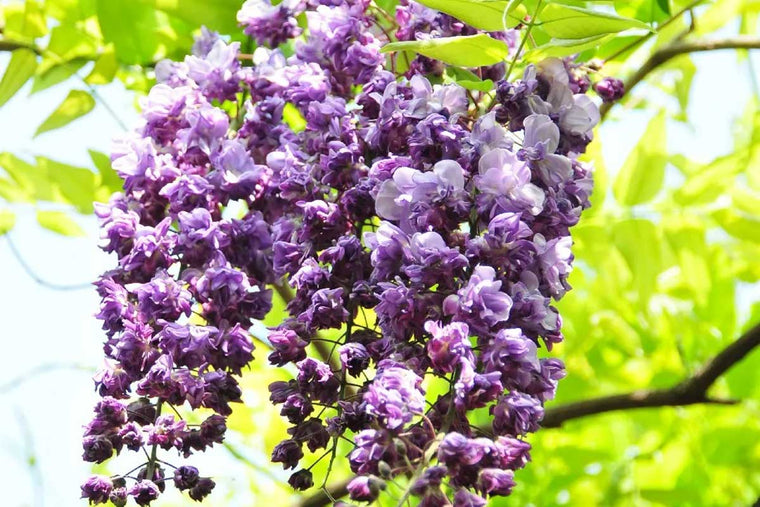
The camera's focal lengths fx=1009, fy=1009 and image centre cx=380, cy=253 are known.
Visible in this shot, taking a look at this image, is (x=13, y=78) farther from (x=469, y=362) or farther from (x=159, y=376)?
(x=469, y=362)

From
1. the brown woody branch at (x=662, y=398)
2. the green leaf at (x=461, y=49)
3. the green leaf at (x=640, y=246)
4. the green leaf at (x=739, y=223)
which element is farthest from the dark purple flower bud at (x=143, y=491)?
the green leaf at (x=739, y=223)

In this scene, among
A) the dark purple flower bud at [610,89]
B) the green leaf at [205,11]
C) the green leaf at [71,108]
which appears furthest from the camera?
the green leaf at [71,108]

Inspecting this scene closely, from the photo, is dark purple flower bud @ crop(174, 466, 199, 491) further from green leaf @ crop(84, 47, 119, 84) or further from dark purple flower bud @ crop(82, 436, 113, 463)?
green leaf @ crop(84, 47, 119, 84)

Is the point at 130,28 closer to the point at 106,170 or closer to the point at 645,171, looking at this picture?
the point at 106,170

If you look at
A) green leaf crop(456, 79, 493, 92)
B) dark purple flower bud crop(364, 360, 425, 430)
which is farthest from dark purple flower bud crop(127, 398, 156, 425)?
green leaf crop(456, 79, 493, 92)

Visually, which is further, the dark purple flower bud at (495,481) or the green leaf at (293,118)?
the green leaf at (293,118)

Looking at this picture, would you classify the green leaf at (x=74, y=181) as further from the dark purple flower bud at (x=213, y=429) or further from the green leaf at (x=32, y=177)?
the dark purple flower bud at (x=213, y=429)

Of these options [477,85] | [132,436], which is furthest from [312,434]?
[477,85]
